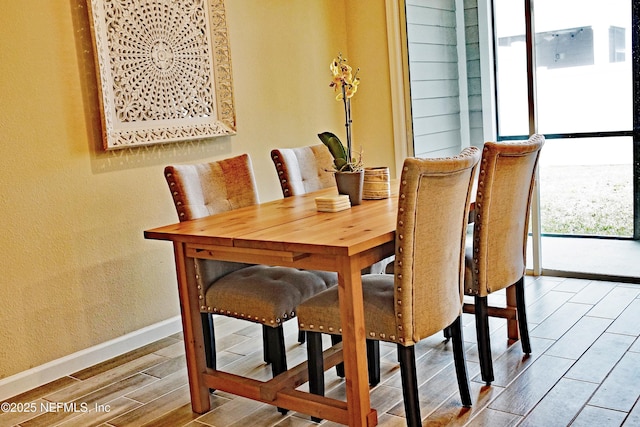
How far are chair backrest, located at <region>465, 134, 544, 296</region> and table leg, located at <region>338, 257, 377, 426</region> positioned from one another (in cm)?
78

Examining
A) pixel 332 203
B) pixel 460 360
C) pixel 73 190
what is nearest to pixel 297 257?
pixel 332 203

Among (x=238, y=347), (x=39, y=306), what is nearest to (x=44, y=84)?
(x=39, y=306)

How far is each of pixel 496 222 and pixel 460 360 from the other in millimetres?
632

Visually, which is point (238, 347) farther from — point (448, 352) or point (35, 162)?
point (35, 162)

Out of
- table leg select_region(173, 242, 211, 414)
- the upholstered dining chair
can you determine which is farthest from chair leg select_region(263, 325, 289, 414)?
table leg select_region(173, 242, 211, 414)

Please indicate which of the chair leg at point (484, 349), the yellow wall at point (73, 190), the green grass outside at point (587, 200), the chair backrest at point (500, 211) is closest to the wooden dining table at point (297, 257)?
the chair backrest at point (500, 211)

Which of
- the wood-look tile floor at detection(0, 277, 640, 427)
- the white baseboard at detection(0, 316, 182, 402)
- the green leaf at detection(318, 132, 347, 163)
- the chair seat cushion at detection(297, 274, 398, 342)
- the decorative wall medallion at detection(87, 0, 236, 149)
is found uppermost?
the decorative wall medallion at detection(87, 0, 236, 149)

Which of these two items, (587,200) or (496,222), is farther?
(587,200)

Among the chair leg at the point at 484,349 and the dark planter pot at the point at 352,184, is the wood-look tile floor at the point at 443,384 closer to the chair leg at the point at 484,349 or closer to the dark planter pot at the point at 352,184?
the chair leg at the point at 484,349

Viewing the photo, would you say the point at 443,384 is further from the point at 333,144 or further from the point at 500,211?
the point at 333,144

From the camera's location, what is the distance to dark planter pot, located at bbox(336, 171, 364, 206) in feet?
10.3

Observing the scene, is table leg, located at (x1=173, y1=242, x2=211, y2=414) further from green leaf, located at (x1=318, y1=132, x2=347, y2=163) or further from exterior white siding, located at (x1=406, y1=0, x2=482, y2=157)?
exterior white siding, located at (x1=406, y1=0, x2=482, y2=157)

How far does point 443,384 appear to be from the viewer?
120 inches

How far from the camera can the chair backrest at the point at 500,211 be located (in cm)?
289
